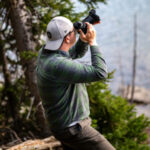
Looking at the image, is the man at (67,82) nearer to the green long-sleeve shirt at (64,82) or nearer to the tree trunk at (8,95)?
the green long-sleeve shirt at (64,82)

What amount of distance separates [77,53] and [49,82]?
2.82 feet

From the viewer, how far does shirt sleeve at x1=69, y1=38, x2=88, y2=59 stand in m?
3.32

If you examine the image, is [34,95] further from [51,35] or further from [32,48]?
Result: [51,35]

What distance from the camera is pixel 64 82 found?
266 cm

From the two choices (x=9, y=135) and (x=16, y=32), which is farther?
(x=9, y=135)

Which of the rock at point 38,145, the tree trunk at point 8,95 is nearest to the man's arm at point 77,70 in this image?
the rock at point 38,145

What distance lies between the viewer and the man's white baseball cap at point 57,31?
2.67 metres

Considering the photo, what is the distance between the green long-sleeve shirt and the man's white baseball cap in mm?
83

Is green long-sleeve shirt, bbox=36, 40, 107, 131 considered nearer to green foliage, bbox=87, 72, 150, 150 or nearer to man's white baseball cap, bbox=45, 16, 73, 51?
man's white baseball cap, bbox=45, 16, 73, 51

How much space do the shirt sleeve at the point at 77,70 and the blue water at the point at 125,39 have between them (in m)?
40.2

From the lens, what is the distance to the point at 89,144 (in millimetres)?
2879

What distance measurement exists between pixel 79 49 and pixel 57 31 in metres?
0.76

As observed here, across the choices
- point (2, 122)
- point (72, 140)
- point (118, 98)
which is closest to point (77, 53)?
point (72, 140)

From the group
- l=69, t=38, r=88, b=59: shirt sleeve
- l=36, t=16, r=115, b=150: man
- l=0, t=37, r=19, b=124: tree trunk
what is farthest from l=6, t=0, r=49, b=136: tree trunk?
l=36, t=16, r=115, b=150: man
